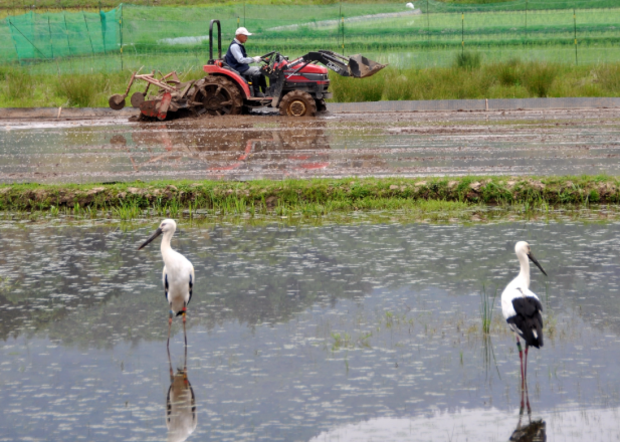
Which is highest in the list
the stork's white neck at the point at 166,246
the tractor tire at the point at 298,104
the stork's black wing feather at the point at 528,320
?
the tractor tire at the point at 298,104

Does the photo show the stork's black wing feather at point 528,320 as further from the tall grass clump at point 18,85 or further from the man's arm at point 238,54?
the tall grass clump at point 18,85

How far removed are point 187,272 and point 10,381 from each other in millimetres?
1444

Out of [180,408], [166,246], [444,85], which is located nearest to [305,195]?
[166,246]

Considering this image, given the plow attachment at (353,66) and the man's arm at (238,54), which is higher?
the man's arm at (238,54)

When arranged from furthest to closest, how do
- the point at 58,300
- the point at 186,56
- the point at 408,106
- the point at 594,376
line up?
the point at 186,56, the point at 408,106, the point at 58,300, the point at 594,376

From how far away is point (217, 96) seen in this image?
68.9 feet

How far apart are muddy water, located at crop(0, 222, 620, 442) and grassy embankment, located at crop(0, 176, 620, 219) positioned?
1.25 m

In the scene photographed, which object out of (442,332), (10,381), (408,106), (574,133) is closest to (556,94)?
(408,106)

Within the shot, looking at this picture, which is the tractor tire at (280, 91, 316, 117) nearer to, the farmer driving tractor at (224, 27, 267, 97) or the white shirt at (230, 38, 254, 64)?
the farmer driving tractor at (224, 27, 267, 97)

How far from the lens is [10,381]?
18.4 feet

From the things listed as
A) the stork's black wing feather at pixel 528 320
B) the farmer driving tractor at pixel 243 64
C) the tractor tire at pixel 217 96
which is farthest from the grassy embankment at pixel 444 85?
the stork's black wing feather at pixel 528 320

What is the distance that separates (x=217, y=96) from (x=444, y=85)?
5962 mm

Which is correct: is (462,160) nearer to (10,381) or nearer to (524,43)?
(10,381)

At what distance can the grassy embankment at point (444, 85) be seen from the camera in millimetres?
22703
